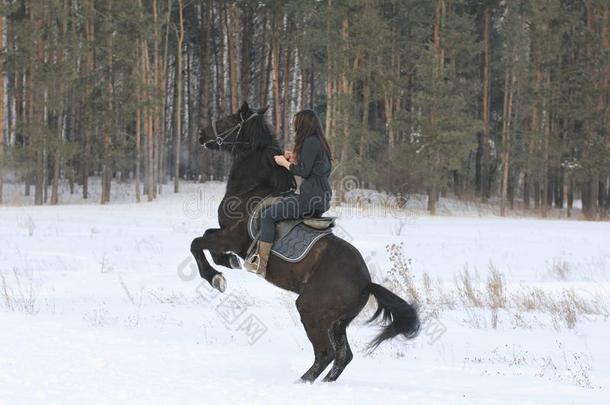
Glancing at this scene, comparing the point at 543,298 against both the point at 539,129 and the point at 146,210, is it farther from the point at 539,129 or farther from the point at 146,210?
the point at 539,129

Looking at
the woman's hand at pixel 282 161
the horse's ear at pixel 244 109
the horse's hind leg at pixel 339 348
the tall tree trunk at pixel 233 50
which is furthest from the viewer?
the tall tree trunk at pixel 233 50

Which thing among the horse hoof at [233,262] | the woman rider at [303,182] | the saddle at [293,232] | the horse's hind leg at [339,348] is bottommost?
the horse's hind leg at [339,348]

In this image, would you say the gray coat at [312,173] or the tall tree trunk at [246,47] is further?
the tall tree trunk at [246,47]

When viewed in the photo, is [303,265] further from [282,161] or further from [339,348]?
[282,161]

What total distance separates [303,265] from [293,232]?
Result: 0.35 m

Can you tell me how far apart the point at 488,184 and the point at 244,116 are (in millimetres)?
42970

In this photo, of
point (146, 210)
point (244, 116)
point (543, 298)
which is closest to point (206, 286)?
point (543, 298)

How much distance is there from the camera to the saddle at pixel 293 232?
23.5ft

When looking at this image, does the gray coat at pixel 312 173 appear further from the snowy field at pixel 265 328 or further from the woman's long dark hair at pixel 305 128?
the snowy field at pixel 265 328

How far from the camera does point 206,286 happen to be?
1536 cm

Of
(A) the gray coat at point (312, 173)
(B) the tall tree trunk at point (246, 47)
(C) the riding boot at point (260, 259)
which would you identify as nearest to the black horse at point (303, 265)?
(C) the riding boot at point (260, 259)

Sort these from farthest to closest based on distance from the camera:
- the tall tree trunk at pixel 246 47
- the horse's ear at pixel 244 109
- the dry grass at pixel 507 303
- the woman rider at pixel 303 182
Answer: the tall tree trunk at pixel 246 47 < the dry grass at pixel 507 303 < the horse's ear at pixel 244 109 < the woman rider at pixel 303 182

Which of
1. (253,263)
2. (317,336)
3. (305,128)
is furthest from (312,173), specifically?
(317,336)

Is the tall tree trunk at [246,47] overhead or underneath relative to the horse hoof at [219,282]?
overhead
